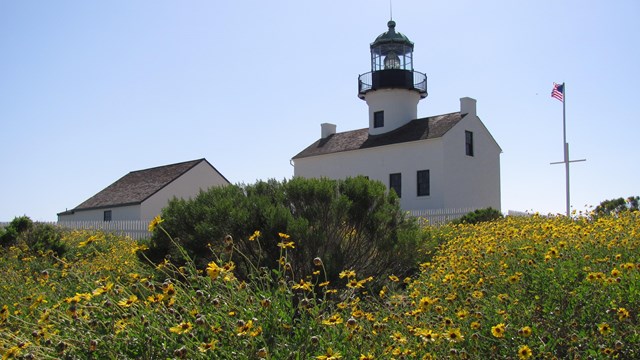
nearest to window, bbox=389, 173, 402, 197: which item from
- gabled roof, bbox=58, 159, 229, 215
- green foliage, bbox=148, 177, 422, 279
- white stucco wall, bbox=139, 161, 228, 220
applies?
white stucco wall, bbox=139, 161, 228, 220

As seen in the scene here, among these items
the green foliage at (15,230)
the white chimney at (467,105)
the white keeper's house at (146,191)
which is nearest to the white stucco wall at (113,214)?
the white keeper's house at (146,191)

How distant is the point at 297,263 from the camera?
29.3ft

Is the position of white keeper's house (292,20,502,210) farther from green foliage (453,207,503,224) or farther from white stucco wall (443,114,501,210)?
green foliage (453,207,503,224)

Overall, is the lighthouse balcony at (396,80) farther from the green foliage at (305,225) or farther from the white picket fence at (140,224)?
the green foliage at (305,225)

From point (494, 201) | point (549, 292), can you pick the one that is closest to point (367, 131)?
point (494, 201)

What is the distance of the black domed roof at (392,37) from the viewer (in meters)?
29.9

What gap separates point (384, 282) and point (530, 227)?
201 centimetres

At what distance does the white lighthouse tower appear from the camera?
99.0 feet

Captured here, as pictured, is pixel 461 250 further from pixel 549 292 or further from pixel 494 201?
pixel 494 201

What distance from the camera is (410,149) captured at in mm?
28297

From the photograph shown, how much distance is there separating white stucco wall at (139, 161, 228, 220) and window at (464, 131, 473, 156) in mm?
11742

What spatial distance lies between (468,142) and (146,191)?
14901mm

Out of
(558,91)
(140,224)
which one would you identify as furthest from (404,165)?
(140,224)

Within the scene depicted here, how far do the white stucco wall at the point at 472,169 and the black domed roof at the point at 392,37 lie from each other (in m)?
4.47
